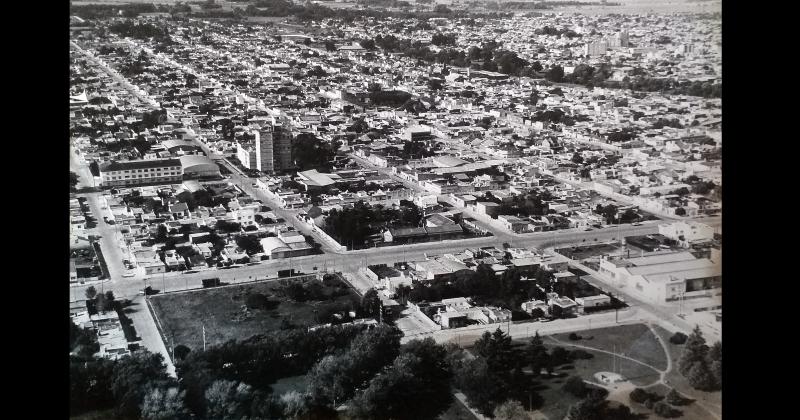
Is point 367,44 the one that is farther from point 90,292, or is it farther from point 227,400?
point 227,400

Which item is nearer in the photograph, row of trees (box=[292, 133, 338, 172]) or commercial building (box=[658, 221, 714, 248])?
commercial building (box=[658, 221, 714, 248])

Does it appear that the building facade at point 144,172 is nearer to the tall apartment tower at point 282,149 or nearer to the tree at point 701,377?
the tall apartment tower at point 282,149

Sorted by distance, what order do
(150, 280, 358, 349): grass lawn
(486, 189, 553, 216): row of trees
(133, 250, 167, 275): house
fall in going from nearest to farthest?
(150, 280, 358, 349): grass lawn < (133, 250, 167, 275): house < (486, 189, 553, 216): row of trees

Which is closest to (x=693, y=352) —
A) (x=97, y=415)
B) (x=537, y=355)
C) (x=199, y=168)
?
(x=537, y=355)

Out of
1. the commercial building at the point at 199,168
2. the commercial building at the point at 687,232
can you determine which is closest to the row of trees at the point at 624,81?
the commercial building at the point at 687,232

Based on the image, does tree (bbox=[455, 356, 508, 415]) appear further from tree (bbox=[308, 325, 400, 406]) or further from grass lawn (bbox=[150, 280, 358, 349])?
grass lawn (bbox=[150, 280, 358, 349])

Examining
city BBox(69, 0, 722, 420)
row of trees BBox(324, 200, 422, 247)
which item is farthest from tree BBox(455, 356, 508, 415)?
row of trees BBox(324, 200, 422, 247)
